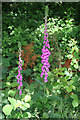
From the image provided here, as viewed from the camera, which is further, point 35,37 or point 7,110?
point 35,37

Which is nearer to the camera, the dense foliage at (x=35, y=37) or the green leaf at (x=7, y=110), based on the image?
the green leaf at (x=7, y=110)

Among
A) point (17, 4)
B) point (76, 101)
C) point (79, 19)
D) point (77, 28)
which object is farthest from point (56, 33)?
point (76, 101)

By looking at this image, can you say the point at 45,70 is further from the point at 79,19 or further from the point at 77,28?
the point at 79,19

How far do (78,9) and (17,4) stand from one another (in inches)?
43.3

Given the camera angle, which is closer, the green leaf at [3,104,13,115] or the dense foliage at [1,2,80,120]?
the green leaf at [3,104,13,115]

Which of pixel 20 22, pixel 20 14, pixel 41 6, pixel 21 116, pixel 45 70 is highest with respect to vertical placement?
pixel 41 6

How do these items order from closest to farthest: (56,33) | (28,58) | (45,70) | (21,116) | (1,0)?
1. (21,116)
2. (45,70)
3. (28,58)
4. (56,33)
5. (1,0)

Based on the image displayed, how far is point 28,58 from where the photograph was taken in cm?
221

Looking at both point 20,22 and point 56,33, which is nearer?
point 56,33

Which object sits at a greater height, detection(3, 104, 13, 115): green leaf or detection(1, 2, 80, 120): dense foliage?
detection(1, 2, 80, 120): dense foliage

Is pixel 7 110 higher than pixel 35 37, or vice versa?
pixel 35 37

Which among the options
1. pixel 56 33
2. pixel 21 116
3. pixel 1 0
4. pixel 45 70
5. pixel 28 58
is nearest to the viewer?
pixel 21 116

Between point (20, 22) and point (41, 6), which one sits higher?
point (41, 6)

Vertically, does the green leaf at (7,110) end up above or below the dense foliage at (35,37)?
below
